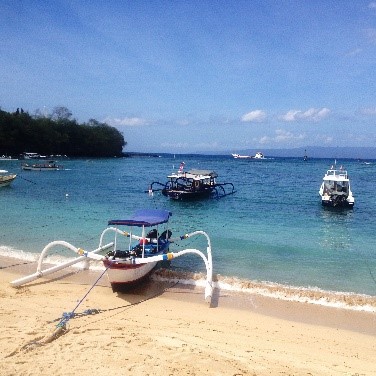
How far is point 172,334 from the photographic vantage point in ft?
28.6

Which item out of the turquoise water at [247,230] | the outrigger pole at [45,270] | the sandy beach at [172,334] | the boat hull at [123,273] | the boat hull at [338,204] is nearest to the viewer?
the sandy beach at [172,334]

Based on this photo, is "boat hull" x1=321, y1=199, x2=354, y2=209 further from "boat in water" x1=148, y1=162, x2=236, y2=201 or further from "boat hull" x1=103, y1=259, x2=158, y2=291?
"boat hull" x1=103, y1=259, x2=158, y2=291

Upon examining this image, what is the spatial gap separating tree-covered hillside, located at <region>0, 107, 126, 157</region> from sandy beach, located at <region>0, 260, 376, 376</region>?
3814 inches

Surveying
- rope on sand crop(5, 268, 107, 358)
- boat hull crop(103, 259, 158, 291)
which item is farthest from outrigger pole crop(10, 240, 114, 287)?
rope on sand crop(5, 268, 107, 358)

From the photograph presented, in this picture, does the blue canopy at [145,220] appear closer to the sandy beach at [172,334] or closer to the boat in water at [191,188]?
the sandy beach at [172,334]

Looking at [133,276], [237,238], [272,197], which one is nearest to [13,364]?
[133,276]

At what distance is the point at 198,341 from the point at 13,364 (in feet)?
11.9

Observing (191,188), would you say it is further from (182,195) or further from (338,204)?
(338,204)

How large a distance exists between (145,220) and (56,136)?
113m

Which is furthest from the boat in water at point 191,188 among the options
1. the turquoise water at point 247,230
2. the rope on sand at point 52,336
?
the rope on sand at point 52,336

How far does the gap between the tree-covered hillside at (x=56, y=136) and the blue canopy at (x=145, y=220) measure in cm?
9434

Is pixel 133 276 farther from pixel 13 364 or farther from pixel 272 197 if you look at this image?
pixel 272 197

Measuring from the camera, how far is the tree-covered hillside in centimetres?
10150

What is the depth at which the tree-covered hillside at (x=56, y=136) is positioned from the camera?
102 m
